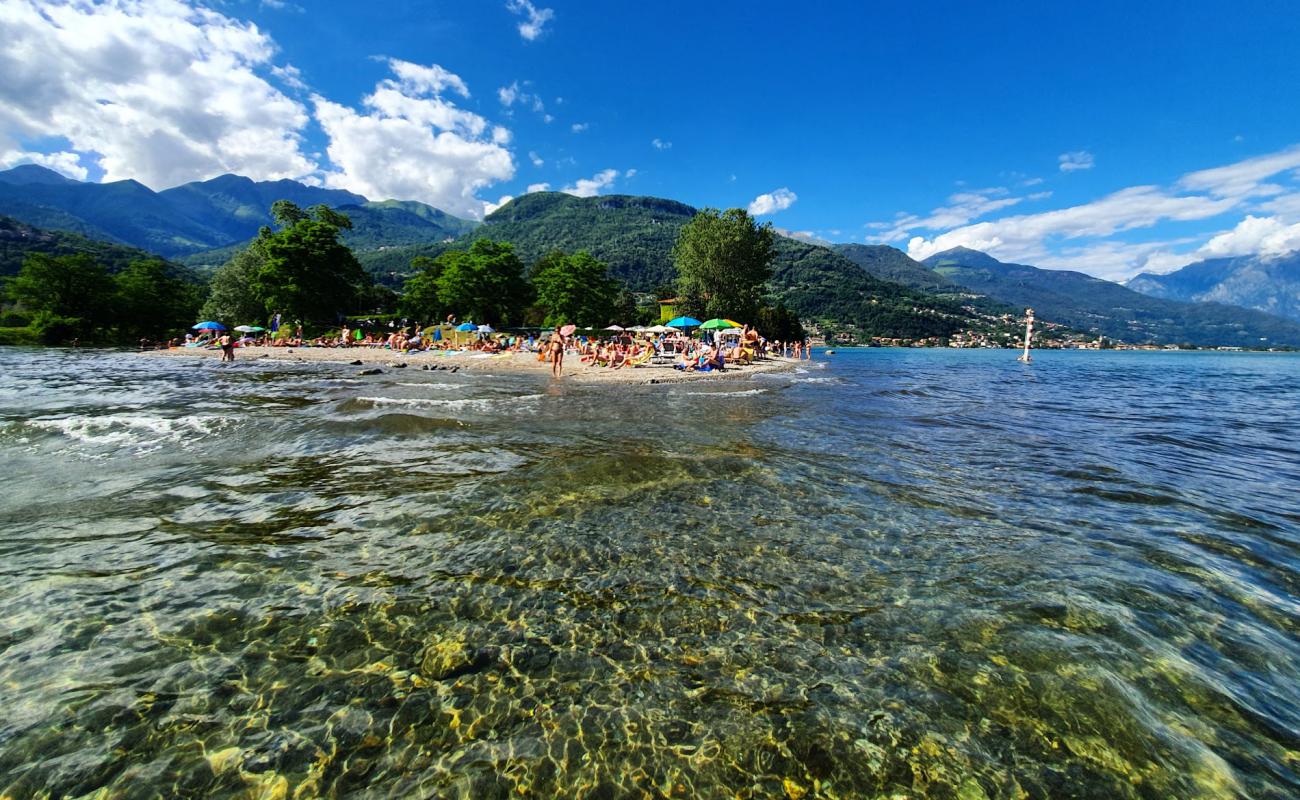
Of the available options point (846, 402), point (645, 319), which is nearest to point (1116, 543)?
point (846, 402)

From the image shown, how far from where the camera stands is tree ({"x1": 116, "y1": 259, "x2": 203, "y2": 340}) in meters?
48.9

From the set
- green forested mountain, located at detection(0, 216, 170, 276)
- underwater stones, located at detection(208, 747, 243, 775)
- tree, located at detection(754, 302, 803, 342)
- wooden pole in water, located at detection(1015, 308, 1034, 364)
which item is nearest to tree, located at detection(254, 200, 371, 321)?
tree, located at detection(754, 302, 803, 342)

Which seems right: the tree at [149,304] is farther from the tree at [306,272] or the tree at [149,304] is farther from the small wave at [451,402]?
the small wave at [451,402]

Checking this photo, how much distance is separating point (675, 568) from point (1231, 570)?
5.82 metres

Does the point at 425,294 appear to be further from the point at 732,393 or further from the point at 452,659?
the point at 452,659

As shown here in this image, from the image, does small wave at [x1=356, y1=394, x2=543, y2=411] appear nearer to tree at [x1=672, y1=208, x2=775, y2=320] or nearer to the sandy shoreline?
the sandy shoreline

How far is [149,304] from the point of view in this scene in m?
50.3

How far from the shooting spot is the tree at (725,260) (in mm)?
59750

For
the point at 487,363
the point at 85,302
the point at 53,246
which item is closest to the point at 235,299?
the point at 85,302

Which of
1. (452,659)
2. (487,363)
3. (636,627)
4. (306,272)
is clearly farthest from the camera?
(306,272)

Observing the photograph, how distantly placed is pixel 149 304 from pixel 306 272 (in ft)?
51.9

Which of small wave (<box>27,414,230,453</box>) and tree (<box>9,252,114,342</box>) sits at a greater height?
tree (<box>9,252,114,342</box>)

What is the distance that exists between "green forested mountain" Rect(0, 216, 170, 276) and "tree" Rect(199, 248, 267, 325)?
7048 cm

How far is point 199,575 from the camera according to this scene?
4535 millimetres
